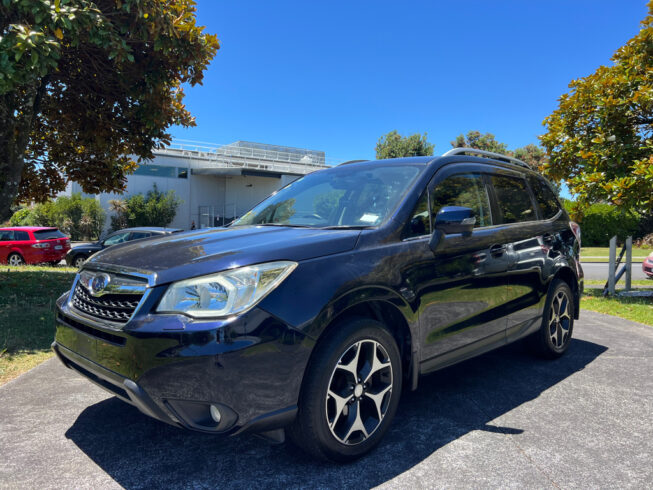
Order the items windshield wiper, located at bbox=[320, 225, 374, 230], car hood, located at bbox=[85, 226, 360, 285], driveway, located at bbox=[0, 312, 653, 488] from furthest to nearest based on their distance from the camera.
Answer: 1. windshield wiper, located at bbox=[320, 225, 374, 230]
2. driveway, located at bbox=[0, 312, 653, 488]
3. car hood, located at bbox=[85, 226, 360, 285]

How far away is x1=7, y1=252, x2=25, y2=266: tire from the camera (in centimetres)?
1568

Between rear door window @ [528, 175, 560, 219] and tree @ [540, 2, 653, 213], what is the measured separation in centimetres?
397

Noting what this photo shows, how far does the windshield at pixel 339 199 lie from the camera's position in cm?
308

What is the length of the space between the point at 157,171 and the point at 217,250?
130ft

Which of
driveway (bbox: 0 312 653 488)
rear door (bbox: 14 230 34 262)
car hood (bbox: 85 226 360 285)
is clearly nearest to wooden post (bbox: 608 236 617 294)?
driveway (bbox: 0 312 653 488)

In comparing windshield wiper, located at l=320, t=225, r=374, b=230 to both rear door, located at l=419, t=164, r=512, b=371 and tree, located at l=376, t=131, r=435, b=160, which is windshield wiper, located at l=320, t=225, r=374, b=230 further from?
tree, located at l=376, t=131, r=435, b=160

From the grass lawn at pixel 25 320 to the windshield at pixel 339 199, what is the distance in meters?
2.69

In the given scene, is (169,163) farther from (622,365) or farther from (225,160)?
(622,365)

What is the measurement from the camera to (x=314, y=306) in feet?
7.54

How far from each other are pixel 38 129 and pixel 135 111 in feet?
10.2

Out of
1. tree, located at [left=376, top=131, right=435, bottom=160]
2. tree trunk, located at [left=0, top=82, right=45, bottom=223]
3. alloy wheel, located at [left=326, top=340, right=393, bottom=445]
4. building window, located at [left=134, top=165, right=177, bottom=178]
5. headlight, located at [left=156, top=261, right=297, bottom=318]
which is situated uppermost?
tree, located at [left=376, top=131, right=435, bottom=160]

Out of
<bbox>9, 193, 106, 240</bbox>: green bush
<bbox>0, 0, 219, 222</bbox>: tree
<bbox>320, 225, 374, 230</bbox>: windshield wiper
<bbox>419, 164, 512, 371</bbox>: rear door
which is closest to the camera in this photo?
<bbox>320, 225, 374, 230</bbox>: windshield wiper

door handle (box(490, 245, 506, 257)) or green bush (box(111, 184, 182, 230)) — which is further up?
green bush (box(111, 184, 182, 230))

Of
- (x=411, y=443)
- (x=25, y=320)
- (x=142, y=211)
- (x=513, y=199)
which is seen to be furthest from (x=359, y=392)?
(x=142, y=211)
